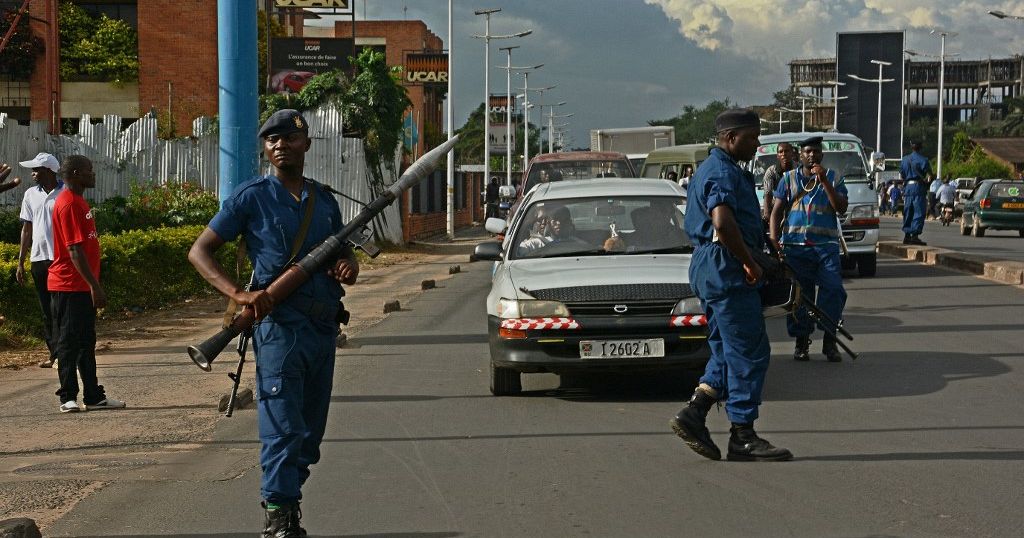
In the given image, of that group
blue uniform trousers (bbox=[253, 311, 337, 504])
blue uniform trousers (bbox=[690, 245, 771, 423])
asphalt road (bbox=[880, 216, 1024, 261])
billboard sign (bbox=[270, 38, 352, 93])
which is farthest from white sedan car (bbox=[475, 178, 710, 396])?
billboard sign (bbox=[270, 38, 352, 93])

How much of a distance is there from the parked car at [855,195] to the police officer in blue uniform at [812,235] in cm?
847

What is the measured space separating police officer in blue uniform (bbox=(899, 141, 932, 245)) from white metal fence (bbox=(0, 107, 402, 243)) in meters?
11.8

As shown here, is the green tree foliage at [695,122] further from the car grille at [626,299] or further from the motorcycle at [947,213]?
the car grille at [626,299]

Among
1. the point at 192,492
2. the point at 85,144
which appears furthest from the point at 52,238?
the point at 85,144

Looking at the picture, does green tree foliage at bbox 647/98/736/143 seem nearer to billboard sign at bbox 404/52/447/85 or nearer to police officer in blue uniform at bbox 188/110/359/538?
billboard sign at bbox 404/52/447/85

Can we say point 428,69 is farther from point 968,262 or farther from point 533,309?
point 533,309

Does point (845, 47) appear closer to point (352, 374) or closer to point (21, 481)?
point (352, 374)

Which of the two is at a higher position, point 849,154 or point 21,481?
point 849,154

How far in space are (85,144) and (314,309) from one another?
1891cm

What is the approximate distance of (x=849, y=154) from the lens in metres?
21.9

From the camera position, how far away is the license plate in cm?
898

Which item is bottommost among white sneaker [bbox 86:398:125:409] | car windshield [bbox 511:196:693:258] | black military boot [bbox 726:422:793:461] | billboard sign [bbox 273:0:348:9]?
white sneaker [bbox 86:398:125:409]

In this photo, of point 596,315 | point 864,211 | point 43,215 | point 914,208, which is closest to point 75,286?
point 43,215

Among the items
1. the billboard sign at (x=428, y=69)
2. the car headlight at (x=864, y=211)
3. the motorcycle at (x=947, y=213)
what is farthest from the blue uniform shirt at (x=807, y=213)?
the motorcycle at (x=947, y=213)
